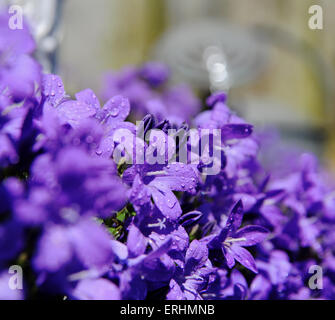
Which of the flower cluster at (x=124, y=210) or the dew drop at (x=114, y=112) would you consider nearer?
the flower cluster at (x=124, y=210)

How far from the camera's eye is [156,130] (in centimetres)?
47

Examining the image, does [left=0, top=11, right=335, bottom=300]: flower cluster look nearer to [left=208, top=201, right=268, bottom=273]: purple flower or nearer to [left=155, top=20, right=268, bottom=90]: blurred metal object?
[left=208, top=201, right=268, bottom=273]: purple flower

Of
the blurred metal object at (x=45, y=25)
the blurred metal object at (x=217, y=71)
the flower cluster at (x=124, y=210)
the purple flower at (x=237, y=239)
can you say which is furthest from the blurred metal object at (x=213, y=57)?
the purple flower at (x=237, y=239)

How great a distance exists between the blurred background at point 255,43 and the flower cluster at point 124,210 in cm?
121

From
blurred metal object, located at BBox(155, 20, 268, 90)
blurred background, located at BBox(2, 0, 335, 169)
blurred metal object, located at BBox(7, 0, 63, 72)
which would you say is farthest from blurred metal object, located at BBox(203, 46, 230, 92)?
blurred metal object, located at BBox(7, 0, 63, 72)

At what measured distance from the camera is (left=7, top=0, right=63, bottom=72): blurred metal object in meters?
0.98

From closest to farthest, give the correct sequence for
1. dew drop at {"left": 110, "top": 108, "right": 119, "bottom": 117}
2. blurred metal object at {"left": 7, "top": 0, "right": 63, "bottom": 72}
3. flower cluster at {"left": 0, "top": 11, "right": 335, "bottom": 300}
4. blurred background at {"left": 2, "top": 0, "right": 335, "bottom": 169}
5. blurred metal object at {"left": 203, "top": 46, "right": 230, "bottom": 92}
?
flower cluster at {"left": 0, "top": 11, "right": 335, "bottom": 300} → dew drop at {"left": 110, "top": 108, "right": 119, "bottom": 117} → blurred metal object at {"left": 7, "top": 0, "right": 63, "bottom": 72} → blurred metal object at {"left": 203, "top": 46, "right": 230, "bottom": 92} → blurred background at {"left": 2, "top": 0, "right": 335, "bottom": 169}

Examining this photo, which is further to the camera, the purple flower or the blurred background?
the blurred background

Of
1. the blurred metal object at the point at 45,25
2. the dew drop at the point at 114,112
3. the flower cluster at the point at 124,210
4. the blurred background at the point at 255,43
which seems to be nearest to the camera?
the flower cluster at the point at 124,210

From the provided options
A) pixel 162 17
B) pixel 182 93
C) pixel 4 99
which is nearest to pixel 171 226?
pixel 4 99

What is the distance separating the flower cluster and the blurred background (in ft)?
3.96

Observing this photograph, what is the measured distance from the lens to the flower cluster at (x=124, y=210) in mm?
317

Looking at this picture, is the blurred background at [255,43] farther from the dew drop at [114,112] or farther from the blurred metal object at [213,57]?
the dew drop at [114,112]
